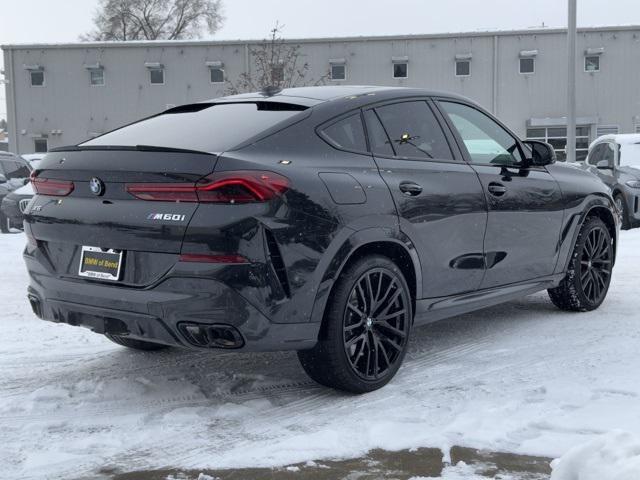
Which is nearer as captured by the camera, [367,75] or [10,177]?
[10,177]

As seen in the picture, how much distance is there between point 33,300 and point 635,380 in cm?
331

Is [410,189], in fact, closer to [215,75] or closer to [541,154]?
[541,154]

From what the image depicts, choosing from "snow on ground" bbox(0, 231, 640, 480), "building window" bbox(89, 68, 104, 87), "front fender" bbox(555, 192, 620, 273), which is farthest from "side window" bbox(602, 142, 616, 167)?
"building window" bbox(89, 68, 104, 87)

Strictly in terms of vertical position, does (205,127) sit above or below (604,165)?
above

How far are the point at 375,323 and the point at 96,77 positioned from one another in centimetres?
3915

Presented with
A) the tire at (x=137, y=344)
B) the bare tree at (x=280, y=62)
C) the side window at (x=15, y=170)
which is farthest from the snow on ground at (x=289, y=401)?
the bare tree at (x=280, y=62)

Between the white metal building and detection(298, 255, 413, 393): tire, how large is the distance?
33132mm

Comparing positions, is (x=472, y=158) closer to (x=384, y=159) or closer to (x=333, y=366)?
(x=384, y=159)

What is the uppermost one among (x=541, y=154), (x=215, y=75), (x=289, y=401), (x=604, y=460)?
(x=215, y=75)

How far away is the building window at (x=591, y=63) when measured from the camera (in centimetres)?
3684

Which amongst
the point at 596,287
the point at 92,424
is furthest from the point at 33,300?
the point at 596,287

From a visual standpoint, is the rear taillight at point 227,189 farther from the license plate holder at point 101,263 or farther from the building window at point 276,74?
Answer: the building window at point 276,74

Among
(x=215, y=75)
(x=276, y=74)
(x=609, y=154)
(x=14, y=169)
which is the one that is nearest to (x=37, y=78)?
(x=215, y=75)

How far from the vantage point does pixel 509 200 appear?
512 centimetres
